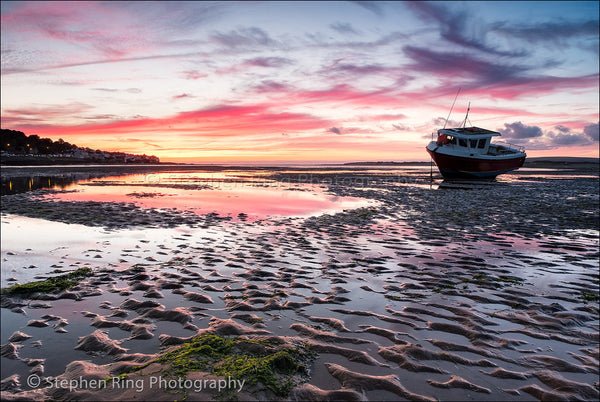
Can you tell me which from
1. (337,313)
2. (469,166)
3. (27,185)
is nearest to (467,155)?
(469,166)

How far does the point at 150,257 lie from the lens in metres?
8.12

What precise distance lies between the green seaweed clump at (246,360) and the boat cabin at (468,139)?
149 feet

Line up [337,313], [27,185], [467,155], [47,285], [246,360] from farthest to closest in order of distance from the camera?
[467,155], [27,185], [47,285], [337,313], [246,360]

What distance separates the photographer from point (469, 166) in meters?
43.0

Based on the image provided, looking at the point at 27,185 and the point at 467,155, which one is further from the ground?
the point at 467,155

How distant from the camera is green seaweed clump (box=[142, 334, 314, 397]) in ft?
10.9

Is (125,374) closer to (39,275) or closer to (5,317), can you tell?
(5,317)

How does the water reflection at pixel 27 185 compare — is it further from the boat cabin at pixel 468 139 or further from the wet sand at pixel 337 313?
the boat cabin at pixel 468 139

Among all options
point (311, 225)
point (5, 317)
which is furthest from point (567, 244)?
point (5, 317)

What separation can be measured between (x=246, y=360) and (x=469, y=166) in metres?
46.0

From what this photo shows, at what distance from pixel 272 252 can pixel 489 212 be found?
12.8m

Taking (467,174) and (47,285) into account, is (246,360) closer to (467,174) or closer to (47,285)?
(47,285)

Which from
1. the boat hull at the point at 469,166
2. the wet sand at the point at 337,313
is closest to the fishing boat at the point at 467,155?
the boat hull at the point at 469,166

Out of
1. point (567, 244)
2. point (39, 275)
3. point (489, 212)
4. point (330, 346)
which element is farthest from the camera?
point (489, 212)
